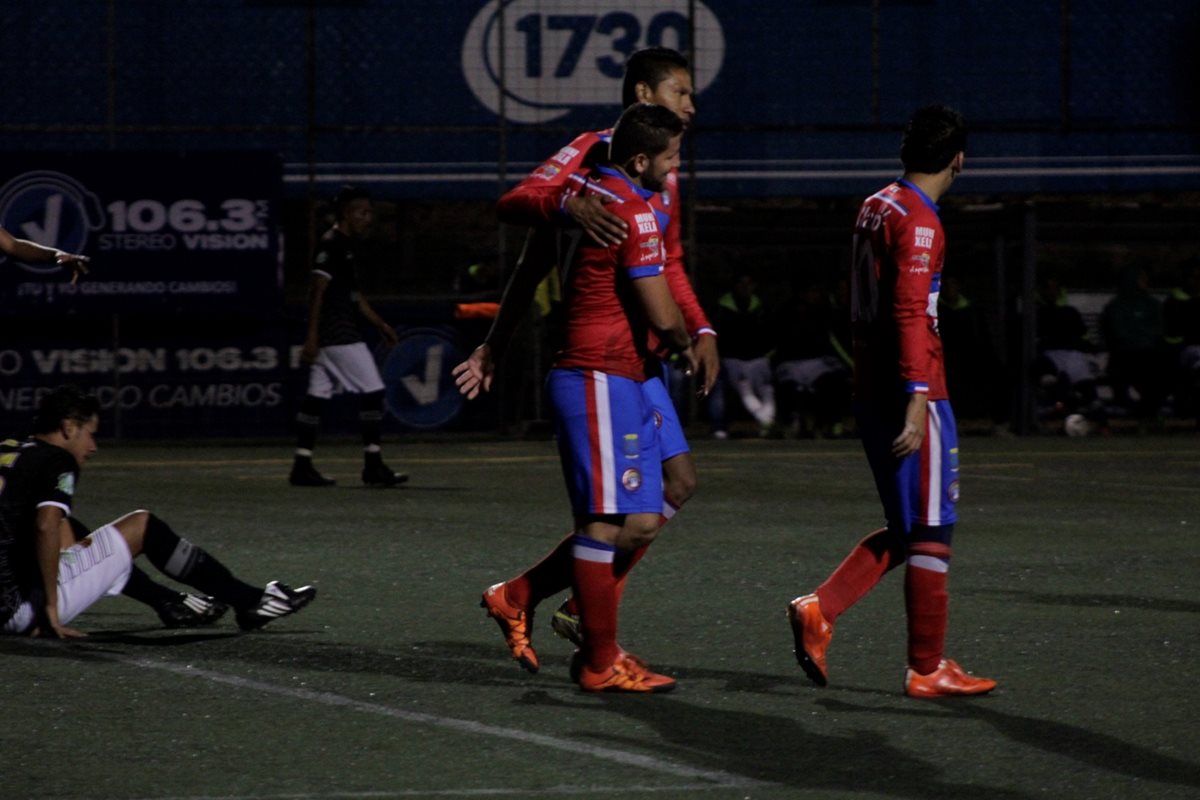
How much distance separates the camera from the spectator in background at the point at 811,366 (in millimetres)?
20906

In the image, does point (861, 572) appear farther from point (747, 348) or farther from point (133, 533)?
point (747, 348)

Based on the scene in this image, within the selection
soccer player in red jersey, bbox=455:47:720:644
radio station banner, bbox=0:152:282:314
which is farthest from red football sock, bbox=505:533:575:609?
radio station banner, bbox=0:152:282:314

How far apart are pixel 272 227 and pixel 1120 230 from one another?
9360 mm

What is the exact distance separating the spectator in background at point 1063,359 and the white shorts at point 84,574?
14673 mm

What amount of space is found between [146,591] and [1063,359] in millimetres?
14759

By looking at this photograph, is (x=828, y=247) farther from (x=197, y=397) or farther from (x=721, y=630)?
(x=721, y=630)

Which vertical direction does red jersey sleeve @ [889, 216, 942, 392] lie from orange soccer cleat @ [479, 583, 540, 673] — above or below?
above

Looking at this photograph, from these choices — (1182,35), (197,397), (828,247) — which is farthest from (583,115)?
(1182,35)

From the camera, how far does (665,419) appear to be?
7.27 m

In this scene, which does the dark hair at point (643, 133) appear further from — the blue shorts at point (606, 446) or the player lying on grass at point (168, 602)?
the player lying on grass at point (168, 602)

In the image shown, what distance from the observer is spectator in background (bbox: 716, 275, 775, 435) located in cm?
2088

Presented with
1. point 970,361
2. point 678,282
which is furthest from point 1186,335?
point 678,282

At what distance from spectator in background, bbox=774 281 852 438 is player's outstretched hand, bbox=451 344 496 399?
13.8 m

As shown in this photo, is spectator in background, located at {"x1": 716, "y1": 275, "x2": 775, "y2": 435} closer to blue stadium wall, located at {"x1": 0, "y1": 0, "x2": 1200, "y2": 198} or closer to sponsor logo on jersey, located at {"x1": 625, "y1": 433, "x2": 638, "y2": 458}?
blue stadium wall, located at {"x1": 0, "y1": 0, "x2": 1200, "y2": 198}
